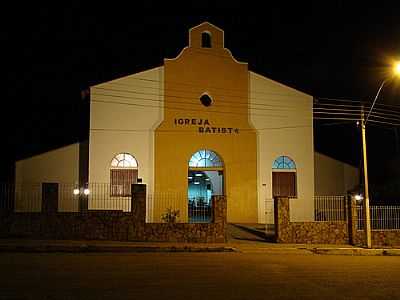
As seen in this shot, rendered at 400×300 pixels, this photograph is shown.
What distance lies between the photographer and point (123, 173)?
25.5 m

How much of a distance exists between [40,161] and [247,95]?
1131cm

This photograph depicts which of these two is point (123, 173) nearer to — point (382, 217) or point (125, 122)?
point (125, 122)

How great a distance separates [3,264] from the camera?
43.3ft

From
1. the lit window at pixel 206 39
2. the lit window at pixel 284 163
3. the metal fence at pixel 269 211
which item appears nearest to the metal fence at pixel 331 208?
the metal fence at pixel 269 211

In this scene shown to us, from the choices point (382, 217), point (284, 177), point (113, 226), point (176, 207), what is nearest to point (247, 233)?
point (176, 207)

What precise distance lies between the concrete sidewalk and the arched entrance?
5121 mm

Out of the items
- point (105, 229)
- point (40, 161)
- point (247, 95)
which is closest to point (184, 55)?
point (247, 95)

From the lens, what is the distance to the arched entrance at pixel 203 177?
2495 cm

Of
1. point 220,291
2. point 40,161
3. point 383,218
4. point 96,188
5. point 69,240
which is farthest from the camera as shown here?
point 40,161

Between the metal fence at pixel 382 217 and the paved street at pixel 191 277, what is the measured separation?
192 inches

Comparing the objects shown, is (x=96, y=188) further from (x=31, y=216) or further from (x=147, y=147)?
(x=31, y=216)

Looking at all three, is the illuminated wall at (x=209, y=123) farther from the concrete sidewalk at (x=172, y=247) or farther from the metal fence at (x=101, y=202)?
the concrete sidewalk at (x=172, y=247)

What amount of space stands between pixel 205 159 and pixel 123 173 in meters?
4.31

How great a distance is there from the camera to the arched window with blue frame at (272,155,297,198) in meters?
26.9
